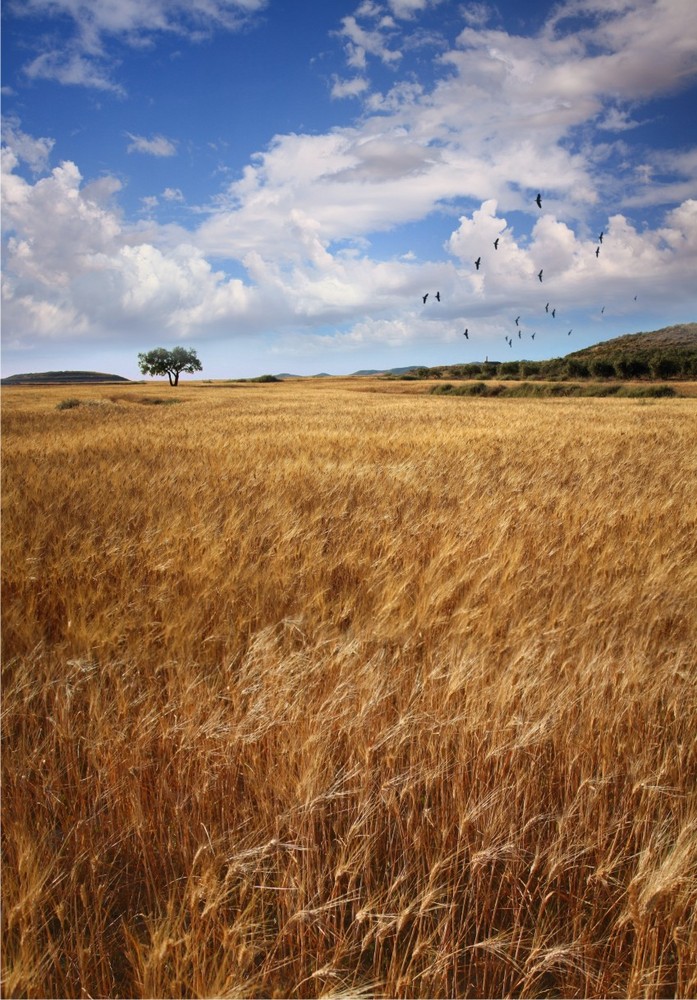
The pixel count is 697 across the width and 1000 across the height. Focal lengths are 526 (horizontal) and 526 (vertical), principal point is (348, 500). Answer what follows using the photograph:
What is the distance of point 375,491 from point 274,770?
4325mm

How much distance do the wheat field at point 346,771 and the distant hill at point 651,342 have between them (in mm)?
115920

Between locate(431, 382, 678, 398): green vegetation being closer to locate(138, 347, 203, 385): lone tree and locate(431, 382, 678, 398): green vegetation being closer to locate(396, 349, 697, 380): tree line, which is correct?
locate(396, 349, 697, 380): tree line

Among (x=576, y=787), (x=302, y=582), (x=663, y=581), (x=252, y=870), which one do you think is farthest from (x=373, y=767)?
(x=663, y=581)

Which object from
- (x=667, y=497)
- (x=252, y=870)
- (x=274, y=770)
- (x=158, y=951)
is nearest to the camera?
(x=158, y=951)

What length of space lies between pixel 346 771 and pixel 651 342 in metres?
141

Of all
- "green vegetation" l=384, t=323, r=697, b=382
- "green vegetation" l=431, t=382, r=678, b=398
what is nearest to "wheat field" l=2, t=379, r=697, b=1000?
"green vegetation" l=431, t=382, r=678, b=398

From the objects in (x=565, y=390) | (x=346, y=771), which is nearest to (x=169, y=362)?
(x=565, y=390)

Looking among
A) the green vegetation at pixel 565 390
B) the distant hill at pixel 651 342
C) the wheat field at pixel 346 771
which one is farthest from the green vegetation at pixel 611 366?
the wheat field at pixel 346 771

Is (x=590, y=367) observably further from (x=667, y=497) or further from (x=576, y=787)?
(x=576, y=787)

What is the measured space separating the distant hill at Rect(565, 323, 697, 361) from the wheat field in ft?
380

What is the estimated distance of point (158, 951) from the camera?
1.05 m

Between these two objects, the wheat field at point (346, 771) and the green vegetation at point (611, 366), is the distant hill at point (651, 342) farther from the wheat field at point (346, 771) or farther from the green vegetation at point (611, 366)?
the wheat field at point (346, 771)

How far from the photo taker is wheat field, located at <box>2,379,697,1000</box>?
1.20 metres

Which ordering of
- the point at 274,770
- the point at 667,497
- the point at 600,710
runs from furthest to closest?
the point at 667,497 < the point at 600,710 < the point at 274,770
